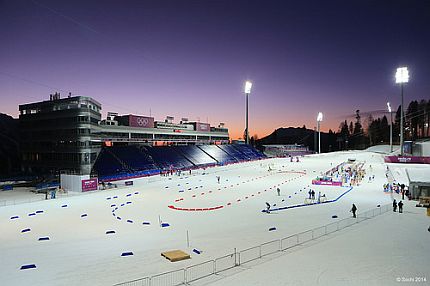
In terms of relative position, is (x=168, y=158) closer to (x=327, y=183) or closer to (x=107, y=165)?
(x=107, y=165)

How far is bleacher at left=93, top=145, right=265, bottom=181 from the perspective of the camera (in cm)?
5482

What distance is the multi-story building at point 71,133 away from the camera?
182 ft

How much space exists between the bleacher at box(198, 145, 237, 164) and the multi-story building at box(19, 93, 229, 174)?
15301 mm

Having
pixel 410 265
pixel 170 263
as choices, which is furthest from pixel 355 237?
pixel 170 263

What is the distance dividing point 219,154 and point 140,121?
25.1 meters

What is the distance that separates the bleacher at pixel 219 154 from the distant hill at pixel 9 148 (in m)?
49.2

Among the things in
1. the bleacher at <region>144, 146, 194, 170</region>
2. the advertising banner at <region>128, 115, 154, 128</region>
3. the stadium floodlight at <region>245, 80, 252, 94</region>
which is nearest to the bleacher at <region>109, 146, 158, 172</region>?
the bleacher at <region>144, 146, 194, 170</region>

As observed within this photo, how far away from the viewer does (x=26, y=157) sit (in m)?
66.7

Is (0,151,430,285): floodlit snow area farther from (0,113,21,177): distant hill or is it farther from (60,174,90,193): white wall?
(0,113,21,177): distant hill

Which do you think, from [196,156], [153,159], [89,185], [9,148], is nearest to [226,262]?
[89,185]

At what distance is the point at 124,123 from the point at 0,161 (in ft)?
114

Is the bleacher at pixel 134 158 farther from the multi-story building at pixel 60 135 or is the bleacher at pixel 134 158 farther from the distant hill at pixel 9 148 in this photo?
the distant hill at pixel 9 148

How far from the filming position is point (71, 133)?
56.2m

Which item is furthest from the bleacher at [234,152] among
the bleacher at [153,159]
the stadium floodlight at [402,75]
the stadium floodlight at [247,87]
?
the stadium floodlight at [402,75]
